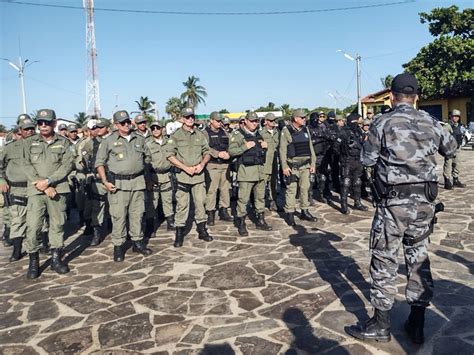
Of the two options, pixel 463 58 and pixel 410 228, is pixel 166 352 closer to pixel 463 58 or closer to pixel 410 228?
pixel 410 228

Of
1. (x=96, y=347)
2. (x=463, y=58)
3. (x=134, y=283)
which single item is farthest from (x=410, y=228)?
(x=463, y=58)

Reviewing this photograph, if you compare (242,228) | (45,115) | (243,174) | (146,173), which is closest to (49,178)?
(45,115)

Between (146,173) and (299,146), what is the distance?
2670 millimetres

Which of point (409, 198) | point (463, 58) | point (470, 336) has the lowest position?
point (470, 336)

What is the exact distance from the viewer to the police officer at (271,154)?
8.02m

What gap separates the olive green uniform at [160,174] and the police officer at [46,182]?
1.91 metres

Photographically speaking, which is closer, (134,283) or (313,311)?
(313,311)

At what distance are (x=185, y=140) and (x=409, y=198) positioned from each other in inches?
149

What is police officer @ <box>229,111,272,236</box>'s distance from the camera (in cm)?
657

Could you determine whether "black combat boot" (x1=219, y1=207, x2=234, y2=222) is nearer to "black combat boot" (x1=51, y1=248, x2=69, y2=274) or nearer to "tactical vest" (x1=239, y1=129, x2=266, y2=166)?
"tactical vest" (x1=239, y1=129, x2=266, y2=166)

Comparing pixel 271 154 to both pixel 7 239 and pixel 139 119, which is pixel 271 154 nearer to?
pixel 139 119

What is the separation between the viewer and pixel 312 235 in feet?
20.9

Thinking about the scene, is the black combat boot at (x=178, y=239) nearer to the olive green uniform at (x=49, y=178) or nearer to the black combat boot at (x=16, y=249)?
the olive green uniform at (x=49, y=178)

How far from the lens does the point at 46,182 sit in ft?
16.0
